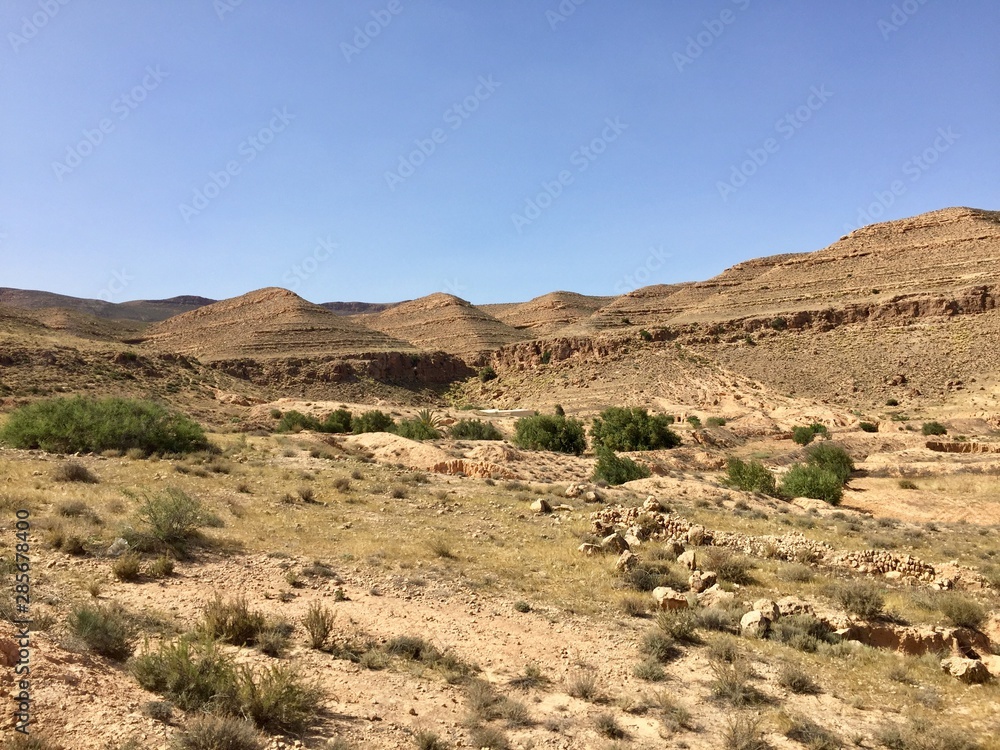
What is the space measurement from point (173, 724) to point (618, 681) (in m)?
3.89

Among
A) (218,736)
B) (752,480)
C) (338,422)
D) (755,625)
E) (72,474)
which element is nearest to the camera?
(218,736)

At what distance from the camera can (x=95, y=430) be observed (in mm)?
16672

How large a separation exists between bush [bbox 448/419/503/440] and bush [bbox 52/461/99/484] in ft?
57.4

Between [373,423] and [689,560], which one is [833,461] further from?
[373,423]

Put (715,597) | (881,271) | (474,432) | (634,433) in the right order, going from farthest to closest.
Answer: (881,271), (474,432), (634,433), (715,597)

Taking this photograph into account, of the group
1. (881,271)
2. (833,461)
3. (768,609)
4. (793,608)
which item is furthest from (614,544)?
(881,271)

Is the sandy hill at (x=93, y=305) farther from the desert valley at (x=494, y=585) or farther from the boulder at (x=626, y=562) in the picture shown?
the boulder at (x=626, y=562)

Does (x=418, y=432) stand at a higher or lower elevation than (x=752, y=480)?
higher

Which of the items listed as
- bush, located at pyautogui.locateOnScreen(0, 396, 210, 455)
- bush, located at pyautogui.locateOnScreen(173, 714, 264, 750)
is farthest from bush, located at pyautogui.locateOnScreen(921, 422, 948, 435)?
bush, located at pyautogui.locateOnScreen(173, 714, 264, 750)

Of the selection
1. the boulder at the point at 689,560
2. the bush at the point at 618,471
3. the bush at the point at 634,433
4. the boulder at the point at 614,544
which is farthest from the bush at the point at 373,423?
the boulder at the point at 689,560

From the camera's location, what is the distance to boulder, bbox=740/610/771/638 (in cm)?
730

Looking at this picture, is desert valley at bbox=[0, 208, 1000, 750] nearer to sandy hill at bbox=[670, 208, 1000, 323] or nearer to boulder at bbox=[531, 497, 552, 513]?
boulder at bbox=[531, 497, 552, 513]

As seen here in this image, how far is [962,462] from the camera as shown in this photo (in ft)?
74.9

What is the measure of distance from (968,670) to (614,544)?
195 inches
